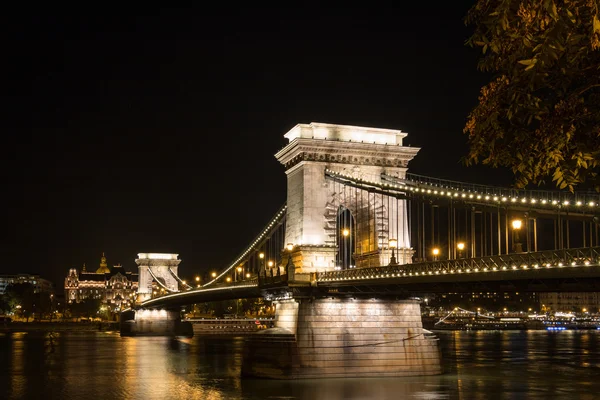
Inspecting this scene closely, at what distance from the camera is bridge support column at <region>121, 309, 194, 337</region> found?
112750 millimetres

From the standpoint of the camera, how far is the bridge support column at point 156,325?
370 feet

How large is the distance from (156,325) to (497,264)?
295 feet

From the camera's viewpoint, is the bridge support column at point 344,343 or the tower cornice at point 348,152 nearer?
the bridge support column at point 344,343

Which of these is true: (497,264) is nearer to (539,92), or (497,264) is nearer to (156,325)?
(539,92)

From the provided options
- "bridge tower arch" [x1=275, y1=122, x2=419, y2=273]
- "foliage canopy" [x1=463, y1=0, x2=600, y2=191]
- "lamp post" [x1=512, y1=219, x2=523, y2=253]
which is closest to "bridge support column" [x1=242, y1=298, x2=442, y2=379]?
"bridge tower arch" [x1=275, y1=122, x2=419, y2=273]

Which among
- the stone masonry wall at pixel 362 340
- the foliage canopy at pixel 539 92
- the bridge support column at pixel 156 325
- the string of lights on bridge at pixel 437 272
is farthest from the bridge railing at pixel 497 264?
the bridge support column at pixel 156 325

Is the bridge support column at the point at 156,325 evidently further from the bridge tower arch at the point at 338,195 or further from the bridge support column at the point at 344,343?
the bridge support column at the point at 344,343

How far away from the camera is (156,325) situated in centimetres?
11431

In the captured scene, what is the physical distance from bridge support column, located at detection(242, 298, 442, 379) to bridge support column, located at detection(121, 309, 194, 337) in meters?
70.4

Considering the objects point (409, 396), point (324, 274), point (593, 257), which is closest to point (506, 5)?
point (593, 257)

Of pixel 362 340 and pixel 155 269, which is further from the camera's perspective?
pixel 155 269

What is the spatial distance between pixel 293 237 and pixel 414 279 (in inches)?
714

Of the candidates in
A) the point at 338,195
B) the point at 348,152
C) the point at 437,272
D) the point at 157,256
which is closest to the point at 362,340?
the point at 338,195

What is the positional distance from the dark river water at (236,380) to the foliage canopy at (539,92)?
25.6 metres
